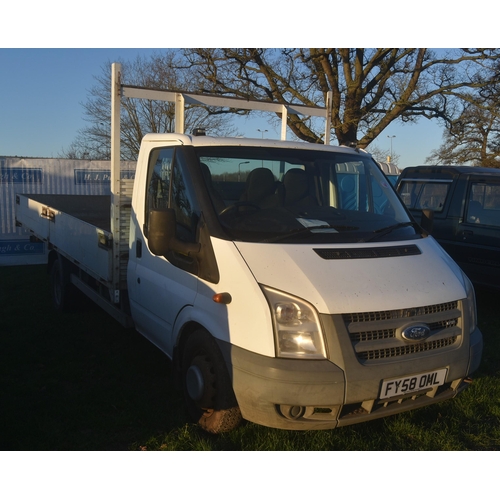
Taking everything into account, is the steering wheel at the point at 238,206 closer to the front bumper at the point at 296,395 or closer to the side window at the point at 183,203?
the side window at the point at 183,203

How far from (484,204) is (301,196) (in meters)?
4.23

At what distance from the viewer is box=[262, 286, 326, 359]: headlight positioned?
3.17 meters

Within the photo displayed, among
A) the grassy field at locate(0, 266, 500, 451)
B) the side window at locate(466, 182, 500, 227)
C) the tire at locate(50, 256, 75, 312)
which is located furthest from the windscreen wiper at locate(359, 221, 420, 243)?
the tire at locate(50, 256, 75, 312)

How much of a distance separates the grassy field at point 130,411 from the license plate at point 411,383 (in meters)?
0.57

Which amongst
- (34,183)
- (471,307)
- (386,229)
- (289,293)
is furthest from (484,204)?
(34,183)

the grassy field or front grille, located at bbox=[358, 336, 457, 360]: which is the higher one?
front grille, located at bbox=[358, 336, 457, 360]

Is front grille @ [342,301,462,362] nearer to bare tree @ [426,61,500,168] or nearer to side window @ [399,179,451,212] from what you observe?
side window @ [399,179,451,212]

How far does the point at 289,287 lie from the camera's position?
3.25m

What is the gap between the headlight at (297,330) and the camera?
125 inches

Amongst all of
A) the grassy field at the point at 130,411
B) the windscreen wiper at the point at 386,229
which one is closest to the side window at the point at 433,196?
the grassy field at the point at 130,411

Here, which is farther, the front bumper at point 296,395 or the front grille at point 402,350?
the front grille at point 402,350

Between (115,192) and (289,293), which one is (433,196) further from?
(289,293)

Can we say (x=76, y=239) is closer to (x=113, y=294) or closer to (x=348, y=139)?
(x=113, y=294)

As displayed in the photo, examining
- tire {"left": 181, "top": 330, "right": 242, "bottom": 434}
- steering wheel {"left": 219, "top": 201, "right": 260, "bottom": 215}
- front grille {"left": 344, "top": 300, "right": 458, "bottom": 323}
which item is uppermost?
steering wheel {"left": 219, "top": 201, "right": 260, "bottom": 215}
